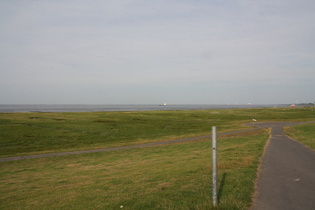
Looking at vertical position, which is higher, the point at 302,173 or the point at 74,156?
the point at 302,173

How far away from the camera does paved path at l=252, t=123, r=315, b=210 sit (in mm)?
9102

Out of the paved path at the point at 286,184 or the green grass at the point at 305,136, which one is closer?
the paved path at the point at 286,184

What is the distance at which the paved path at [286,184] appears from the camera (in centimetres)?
910

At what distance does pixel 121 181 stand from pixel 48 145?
2943cm

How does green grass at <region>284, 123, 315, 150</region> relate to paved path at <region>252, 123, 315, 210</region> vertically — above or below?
below

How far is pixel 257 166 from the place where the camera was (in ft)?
50.0

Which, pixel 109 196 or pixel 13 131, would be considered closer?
pixel 109 196

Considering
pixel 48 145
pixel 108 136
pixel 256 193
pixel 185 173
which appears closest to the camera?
pixel 256 193

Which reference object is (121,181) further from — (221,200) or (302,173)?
(302,173)

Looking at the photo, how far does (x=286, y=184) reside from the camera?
11.6 metres

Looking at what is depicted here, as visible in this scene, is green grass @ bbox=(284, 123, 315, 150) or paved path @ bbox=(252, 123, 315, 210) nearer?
paved path @ bbox=(252, 123, 315, 210)

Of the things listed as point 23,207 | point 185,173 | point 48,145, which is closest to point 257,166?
point 185,173

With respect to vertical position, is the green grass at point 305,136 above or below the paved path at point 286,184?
below

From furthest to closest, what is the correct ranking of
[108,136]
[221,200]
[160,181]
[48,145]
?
1. [108,136]
2. [48,145]
3. [160,181]
4. [221,200]
